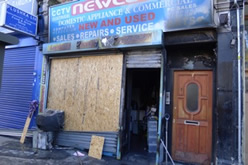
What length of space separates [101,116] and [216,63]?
3.56 meters

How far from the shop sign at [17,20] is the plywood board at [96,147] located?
178 inches

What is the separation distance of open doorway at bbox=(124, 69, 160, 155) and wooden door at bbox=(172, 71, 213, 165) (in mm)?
1033

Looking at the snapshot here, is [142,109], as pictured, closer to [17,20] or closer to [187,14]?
[187,14]

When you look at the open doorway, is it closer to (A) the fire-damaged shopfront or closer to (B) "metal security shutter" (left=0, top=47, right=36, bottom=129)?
(A) the fire-damaged shopfront

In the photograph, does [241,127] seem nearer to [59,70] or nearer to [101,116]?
[101,116]

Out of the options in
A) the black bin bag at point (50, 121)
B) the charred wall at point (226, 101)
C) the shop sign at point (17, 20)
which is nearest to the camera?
the charred wall at point (226, 101)

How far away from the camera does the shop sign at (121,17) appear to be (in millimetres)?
4516

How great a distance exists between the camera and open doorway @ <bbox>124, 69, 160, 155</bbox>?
593cm

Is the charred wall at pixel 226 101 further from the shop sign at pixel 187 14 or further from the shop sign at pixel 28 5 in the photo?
the shop sign at pixel 28 5

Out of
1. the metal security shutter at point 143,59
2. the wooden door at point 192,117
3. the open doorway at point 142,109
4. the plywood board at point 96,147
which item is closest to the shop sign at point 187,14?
the metal security shutter at point 143,59

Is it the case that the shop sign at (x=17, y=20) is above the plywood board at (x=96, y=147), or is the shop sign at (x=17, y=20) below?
above

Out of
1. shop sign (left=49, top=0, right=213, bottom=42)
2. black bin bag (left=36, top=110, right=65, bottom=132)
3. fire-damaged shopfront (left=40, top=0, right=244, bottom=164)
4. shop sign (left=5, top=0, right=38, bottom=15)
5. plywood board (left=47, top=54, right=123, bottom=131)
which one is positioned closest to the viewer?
fire-damaged shopfront (left=40, top=0, right=244, bottom=164)

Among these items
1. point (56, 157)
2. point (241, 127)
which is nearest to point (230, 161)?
point (241, 127)

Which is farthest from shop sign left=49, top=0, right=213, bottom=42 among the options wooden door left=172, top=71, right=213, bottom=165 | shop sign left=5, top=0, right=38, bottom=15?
wooden door left=172, top=71, right=213, bottom=165
